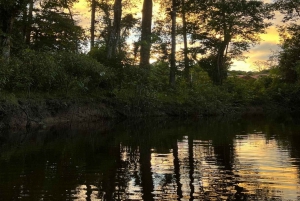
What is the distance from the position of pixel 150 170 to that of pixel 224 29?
98.2ft

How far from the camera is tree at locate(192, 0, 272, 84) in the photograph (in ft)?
110

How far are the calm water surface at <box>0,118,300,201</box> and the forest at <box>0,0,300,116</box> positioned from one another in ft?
24.8

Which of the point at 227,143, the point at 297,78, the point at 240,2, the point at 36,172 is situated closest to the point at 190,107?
the point at 240,2

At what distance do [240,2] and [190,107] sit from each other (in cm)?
1295

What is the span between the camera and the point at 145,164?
7.79 metres

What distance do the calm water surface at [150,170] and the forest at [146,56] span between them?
297 inches

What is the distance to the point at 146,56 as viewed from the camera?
26531mm

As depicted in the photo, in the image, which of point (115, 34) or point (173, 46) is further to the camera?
point (173, 46)

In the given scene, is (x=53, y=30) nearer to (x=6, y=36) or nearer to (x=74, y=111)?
(x=74, y=111)

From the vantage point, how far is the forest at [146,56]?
60.4 ft

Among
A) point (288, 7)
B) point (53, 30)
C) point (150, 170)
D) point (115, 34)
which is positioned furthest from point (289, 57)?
point (150, 170)

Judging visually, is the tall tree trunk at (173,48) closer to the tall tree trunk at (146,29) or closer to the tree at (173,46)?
the tree at (173,46)

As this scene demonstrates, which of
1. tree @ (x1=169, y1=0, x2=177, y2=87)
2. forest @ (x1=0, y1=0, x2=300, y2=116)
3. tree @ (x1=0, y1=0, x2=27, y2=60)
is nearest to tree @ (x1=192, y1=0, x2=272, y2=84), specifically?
forest @ (x1=0, y1=0, x2=300, y2=116)

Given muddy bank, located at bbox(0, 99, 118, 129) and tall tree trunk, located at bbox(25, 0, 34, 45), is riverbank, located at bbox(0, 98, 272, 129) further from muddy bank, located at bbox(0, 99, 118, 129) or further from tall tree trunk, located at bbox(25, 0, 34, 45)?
tall tree trunk, located at bbox(25, 0, 34, 45)
